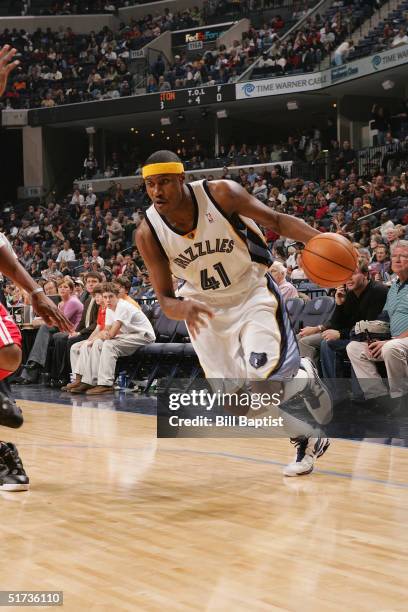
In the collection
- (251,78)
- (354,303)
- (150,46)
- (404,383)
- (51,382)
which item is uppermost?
(150,46)

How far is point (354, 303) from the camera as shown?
693 cm

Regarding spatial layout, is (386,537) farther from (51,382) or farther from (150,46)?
(150,46)

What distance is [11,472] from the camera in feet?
13.1

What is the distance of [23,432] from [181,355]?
8.26 feet

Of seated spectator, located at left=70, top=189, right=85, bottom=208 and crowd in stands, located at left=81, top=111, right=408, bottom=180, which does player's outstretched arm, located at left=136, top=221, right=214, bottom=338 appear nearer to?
crowd in stands, located at left=81, top=111, right=408, bottom=180

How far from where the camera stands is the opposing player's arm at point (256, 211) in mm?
3805

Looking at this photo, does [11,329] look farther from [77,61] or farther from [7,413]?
[77,61]

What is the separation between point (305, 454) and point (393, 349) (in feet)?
7.39

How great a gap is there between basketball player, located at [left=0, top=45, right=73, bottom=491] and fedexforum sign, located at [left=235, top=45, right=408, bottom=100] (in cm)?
1606

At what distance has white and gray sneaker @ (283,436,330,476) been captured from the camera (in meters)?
4.20

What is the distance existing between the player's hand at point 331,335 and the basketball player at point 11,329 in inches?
140

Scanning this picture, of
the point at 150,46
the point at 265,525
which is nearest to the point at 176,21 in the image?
the point at 150,46

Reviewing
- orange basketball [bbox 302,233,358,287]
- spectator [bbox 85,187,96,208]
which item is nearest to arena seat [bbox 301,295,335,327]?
orange basketball [bbox 302,233,358,287]

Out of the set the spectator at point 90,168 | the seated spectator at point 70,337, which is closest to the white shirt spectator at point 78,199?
the spectator at point 90,168
